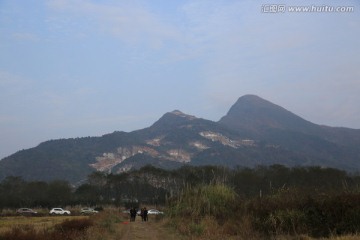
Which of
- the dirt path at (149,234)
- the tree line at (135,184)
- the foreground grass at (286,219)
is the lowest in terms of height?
the tree line at (135,184)

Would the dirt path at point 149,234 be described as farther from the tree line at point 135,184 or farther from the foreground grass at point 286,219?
the tree line at point 135,184

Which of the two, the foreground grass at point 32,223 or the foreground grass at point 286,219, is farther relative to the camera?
the foreground grass at point 32,223

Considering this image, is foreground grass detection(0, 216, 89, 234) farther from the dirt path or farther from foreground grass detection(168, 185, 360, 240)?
foreground grass detection(168, 185, 360, 240)

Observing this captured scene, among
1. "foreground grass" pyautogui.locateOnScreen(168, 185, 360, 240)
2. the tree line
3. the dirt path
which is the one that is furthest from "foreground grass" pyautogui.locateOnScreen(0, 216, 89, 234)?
the tree line

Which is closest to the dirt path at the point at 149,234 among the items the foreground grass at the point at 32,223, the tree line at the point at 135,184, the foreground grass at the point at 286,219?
the foreground grass at the point at 286,219

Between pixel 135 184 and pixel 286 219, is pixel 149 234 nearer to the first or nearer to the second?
pixel 286 219

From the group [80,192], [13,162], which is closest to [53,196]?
[80,192]

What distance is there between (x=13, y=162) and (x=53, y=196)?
84.7 metres

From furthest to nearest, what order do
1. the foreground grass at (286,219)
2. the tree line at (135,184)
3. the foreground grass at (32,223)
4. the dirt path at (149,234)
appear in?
the tree line at (135,184) → the foreground grass at (32,223) → the dirt path at (149,234) → the foreground grass at (286,219)

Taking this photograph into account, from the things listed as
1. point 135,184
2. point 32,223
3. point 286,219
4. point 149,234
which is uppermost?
point 286,219

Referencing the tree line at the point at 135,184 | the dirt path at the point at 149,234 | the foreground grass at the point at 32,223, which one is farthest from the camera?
the tree line at the point at 135,184

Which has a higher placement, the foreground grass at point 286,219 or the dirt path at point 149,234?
the foreground grass at point 286,219

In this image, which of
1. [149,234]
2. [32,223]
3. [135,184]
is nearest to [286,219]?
[149,234]

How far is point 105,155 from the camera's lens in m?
181
